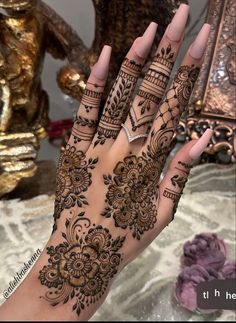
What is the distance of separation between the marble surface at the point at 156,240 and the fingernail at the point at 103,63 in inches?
11.7

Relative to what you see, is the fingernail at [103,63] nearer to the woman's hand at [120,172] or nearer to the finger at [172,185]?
the woman's hand at [120,172]

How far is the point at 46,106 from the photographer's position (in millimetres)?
1166

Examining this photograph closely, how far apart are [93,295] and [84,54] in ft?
1.89

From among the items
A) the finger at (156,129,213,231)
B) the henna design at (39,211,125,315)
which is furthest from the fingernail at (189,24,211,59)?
the henna design at (39,211,125,315)

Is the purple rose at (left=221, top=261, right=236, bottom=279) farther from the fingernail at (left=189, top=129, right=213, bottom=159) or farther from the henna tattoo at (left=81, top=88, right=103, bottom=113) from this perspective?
the henna tattoo at (left=81, top=88, right=103, bottom=113)

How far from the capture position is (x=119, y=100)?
75 cm

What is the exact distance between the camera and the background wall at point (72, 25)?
1.14 m

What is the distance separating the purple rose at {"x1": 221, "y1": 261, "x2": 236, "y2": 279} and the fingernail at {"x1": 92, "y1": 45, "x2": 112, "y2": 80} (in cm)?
33

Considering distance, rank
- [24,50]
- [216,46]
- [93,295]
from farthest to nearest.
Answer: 1. [216,46]
2. [24,50]
3. [93,295]

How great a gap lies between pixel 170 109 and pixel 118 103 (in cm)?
7

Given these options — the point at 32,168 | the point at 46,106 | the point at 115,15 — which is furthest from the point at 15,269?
the point at 115,15

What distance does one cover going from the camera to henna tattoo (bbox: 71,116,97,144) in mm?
776

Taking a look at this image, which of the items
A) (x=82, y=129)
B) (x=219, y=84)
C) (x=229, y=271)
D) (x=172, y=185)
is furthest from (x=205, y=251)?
(x=219, y=84)

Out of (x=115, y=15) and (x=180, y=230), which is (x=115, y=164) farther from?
(x=115, y=15)
